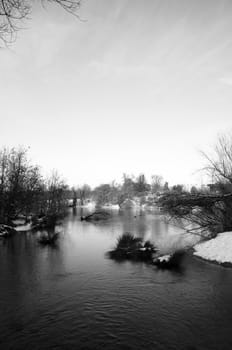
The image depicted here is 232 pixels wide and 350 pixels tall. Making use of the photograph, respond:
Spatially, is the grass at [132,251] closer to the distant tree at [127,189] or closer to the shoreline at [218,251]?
the shoreline at [218,251]

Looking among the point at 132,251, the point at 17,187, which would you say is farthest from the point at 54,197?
the point at 132,251

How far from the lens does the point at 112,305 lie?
814cm

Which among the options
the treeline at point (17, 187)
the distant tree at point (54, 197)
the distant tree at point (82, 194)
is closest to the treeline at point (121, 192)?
the distant tree at point (82, 194)

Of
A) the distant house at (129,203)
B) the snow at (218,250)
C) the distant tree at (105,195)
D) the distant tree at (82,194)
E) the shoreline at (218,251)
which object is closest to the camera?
the shoreline at (218,251)

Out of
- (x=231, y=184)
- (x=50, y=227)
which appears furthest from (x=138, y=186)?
(x=231, y=184)

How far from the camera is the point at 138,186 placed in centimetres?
11044

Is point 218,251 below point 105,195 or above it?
below

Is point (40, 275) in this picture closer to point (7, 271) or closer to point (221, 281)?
point (7, 271)

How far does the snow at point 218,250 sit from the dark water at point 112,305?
0.90 meters

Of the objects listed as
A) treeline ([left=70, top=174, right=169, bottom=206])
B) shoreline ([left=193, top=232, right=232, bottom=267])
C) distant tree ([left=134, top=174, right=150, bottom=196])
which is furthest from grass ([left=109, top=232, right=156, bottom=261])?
distant tree ([left=134, top=174, right=150, bottom=196])

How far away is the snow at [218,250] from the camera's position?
13.5 m

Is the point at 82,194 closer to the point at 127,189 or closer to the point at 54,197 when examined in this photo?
the point at 127,189

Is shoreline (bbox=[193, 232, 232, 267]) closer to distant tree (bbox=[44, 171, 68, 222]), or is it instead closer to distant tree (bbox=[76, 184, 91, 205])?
distant tree (bbox=[44, 171, 68, 222])

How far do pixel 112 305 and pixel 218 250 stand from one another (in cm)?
878
